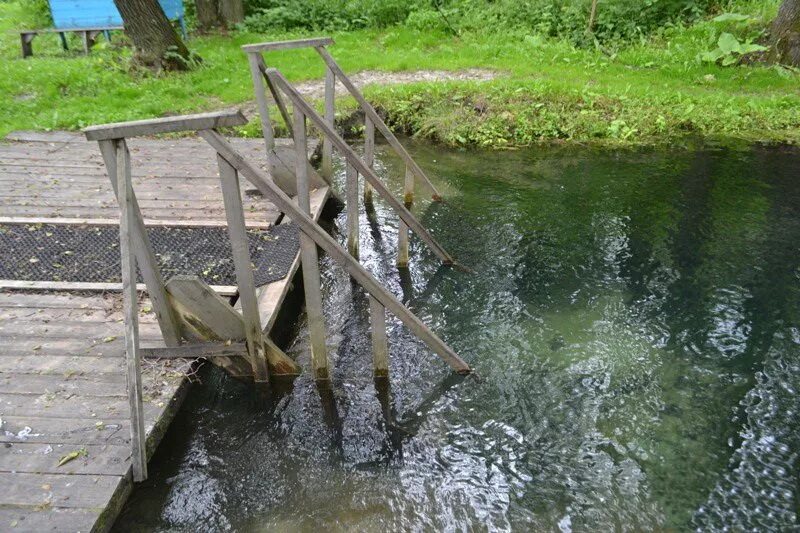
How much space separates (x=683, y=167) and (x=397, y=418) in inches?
299

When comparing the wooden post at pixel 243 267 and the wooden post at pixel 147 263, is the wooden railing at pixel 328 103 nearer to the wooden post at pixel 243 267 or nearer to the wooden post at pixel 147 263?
the wooden post at pixel 243 267

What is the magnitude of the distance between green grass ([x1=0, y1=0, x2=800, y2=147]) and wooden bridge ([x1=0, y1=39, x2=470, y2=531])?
4.48 meters

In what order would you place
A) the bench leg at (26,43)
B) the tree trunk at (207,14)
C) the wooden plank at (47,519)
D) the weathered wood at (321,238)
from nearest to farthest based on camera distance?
the wooden plank at (47,519) < the weathered wood at (321,238) < the bench leg at (26,43) < the tree trunk at (207,14)

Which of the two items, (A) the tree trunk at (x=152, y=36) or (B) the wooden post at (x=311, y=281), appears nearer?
(B) the wooden post at (x=311, y=281)

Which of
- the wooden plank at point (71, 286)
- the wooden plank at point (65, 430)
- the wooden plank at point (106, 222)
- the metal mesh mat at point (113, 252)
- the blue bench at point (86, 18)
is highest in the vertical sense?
the blue bench at point (86, 18)

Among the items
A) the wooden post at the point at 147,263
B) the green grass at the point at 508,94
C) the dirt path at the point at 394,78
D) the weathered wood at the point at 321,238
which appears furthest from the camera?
the dirt path at the point at 394,78

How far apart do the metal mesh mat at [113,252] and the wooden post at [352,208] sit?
714 mm

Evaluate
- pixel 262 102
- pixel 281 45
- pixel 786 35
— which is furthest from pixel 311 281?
pixel 786 35

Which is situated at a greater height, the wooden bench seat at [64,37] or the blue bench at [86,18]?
the blue bench at [86,18]

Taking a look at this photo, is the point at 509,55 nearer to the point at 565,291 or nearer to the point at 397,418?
the point at 565,291

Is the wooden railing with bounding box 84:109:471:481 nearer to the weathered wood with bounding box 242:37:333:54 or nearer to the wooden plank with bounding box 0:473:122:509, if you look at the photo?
the wooden plank with bounding box 0:473:122:509

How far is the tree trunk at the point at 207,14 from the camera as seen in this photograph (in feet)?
52.4

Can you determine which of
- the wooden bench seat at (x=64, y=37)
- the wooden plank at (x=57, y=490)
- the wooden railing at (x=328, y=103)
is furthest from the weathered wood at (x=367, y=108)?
the wooden bench seat at (x=64, y=37)

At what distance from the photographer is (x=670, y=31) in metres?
14.8
